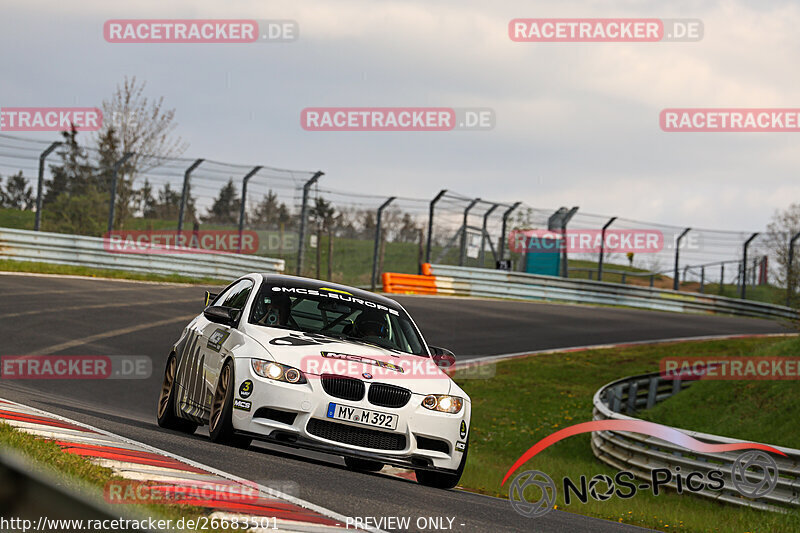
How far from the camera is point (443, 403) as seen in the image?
24.9 feet

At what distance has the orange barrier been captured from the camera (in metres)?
27.4

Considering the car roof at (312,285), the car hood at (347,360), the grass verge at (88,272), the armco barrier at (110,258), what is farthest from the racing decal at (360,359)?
the armco barrier at (110,258)

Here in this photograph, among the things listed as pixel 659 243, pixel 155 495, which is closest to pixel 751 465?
pixel 155 495

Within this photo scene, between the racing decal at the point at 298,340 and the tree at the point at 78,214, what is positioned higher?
the tree at the point at 78,214

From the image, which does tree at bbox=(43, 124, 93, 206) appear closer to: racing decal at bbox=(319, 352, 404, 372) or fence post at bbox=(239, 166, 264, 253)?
fence post at bbox=(239, 166, 264, 253)

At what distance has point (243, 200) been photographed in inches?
1069

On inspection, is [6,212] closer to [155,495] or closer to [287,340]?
[287,340]

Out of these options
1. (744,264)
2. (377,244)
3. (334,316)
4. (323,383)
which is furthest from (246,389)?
(744,264)

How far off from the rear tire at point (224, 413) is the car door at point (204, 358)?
15 cm

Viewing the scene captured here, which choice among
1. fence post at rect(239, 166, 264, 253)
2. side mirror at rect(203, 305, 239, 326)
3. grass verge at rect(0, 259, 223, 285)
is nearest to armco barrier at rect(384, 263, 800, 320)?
fence post at rect(239, 166, 264, 253)

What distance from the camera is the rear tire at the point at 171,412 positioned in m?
8.87

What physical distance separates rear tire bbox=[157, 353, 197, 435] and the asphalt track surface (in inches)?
5.6

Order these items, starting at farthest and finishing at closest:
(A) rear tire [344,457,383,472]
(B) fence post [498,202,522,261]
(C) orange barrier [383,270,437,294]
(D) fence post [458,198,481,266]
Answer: (B) fence post [498,202,522,261] < (D) fence post [458,198,481,266] < (C) orange barrier [383,270,437,294] < (A) rear tire [344,457,383,472]

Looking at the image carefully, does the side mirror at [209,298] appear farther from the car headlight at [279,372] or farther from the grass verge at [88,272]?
the grass verge at [88,272]
